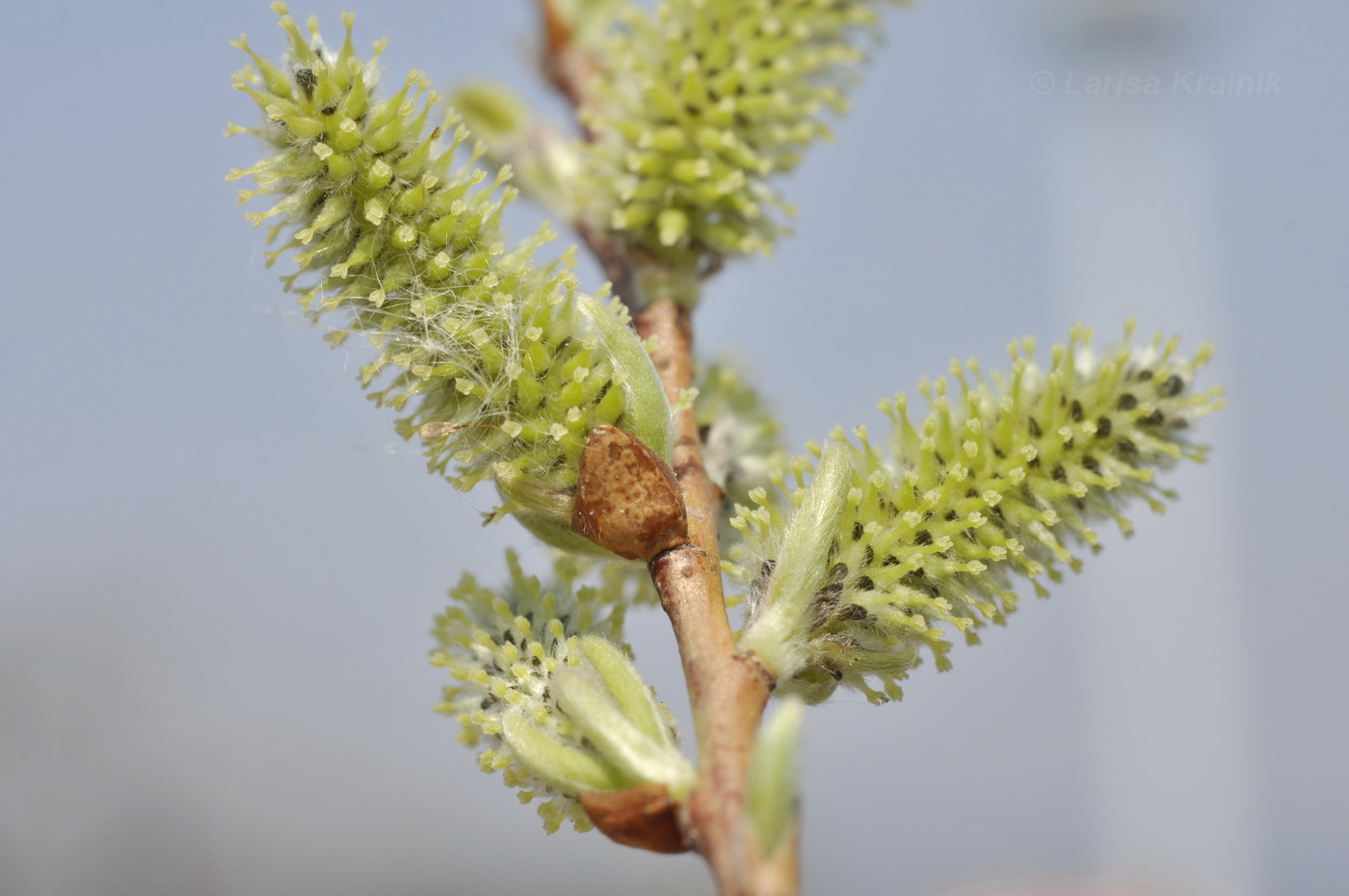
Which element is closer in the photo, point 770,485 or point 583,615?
point 583,615

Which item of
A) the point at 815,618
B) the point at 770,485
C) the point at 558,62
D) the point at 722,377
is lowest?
the point at 815,618

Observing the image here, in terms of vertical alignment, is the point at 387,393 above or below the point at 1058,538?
above

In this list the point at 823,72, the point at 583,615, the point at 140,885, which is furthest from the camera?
the point at 140,885

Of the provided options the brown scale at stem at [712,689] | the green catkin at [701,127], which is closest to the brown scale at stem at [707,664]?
the brown scale at stem at [712,689]

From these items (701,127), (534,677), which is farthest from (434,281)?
(701,127)

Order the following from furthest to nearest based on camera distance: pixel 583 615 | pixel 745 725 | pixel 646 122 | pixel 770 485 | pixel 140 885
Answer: pixel 140 885 < pixel 646 122 < pixel 770 485 < pixel 583 615 < pixel 745 725

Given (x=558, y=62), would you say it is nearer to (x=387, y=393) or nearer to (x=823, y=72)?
(x=823, y=72)

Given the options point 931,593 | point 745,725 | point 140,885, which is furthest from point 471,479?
point 140,885

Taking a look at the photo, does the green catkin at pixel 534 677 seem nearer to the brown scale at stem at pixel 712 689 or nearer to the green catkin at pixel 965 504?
the brown scale at stem at pixel 712 689
